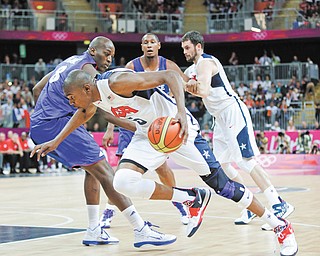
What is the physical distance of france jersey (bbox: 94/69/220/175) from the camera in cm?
652

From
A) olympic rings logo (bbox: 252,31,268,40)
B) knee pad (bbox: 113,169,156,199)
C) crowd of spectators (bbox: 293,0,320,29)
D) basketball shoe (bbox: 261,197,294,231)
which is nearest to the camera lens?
knee pad (bbox: 113,169,156,199)

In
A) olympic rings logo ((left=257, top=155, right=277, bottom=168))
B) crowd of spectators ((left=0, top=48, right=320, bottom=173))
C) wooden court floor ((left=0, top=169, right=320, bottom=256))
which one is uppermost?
wooden court floor ((left=0, top=169, right=320, bottom=256))

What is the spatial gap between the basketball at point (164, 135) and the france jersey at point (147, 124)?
43 cm

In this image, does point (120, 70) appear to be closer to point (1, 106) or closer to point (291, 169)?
point (291, 169)

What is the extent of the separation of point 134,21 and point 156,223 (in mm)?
26824

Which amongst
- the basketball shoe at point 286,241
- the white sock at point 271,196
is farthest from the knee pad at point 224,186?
the white sock at point 271,196

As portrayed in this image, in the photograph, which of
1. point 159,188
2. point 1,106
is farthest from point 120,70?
point 1,106

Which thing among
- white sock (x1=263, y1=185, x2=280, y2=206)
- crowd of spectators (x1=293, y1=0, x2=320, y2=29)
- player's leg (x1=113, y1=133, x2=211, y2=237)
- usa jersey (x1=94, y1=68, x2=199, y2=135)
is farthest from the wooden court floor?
crowd of spectators (x1=293, y1=0, x2=320, y2=29)

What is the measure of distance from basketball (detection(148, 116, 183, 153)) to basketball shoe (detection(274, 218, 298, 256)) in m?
1.31

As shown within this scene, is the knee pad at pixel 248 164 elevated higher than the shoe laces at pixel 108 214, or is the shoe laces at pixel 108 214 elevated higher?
the knee pad at pixel 248 164

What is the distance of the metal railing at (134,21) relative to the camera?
1341 inches

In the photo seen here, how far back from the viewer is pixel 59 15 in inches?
1389

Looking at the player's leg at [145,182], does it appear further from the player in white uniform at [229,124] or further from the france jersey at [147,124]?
the player in white uniform at [229,124]

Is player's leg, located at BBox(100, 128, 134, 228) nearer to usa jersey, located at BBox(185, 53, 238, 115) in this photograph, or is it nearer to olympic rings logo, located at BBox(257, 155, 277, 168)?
usa jersey, located at BBox(185, 53, 238, 115)
